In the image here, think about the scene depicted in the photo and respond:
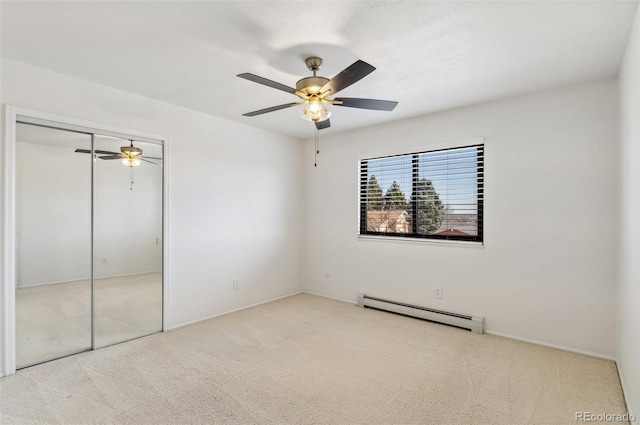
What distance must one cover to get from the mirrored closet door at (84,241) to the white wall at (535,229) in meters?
2.96

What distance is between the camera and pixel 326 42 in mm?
2279

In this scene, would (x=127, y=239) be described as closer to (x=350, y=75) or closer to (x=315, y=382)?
(x=315, y=382)

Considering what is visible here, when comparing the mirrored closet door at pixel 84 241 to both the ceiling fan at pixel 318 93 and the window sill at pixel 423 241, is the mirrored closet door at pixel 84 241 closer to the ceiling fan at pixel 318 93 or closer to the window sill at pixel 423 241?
the ceiling fan at pixel 318 93

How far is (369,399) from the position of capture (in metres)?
2.28

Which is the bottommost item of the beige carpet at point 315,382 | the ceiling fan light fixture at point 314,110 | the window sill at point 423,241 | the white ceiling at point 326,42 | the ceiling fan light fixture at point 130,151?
the beige carpet at point 315,382

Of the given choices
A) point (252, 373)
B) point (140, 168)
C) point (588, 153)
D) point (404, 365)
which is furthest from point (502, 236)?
point (140, 168)

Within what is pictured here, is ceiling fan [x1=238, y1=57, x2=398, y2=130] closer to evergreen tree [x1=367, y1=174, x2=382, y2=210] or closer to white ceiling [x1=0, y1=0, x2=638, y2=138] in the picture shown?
white ceiling [x1=0, y1=0, x2=638, y2=138]

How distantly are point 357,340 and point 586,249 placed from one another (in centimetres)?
235

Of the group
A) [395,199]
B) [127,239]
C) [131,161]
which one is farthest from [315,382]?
[131,161]

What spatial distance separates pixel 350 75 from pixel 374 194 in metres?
2.68

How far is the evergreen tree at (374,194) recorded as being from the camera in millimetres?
4582

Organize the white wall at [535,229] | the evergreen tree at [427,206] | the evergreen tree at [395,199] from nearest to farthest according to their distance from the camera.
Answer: the white wall at [535,229] → the evergreen tree at [427,206] → the evergreen tree at [395,199]
